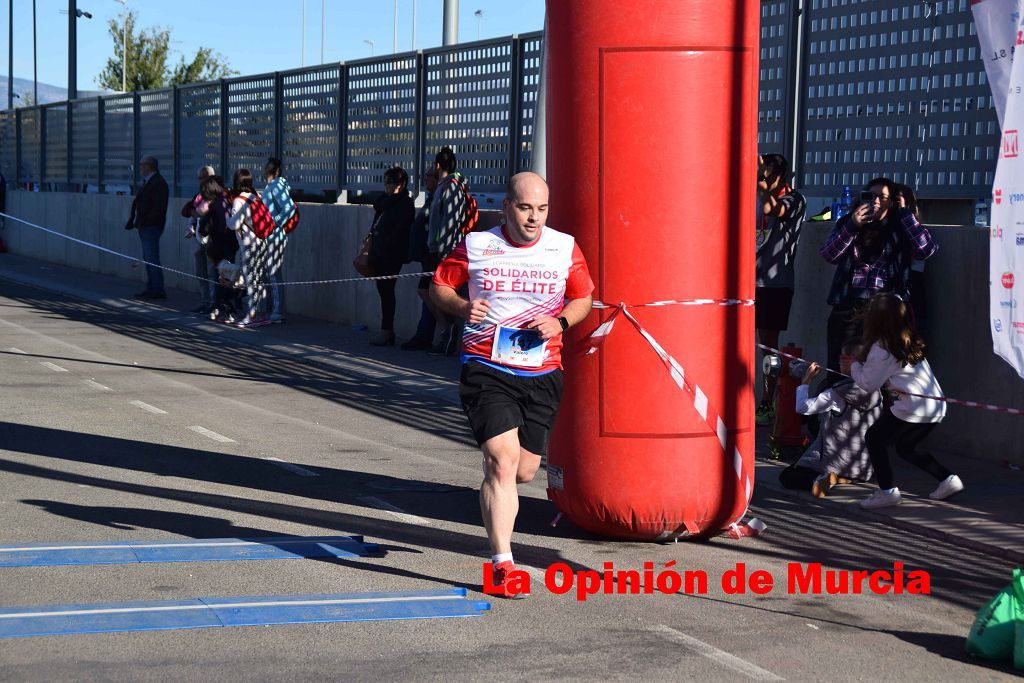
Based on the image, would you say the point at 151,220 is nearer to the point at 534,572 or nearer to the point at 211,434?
the point at 211,434

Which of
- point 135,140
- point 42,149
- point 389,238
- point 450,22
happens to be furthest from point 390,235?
point 42,149

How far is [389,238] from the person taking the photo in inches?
640

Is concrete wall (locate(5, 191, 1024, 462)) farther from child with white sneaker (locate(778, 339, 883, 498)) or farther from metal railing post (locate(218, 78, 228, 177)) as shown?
metal railing post (locate(218, 78, 228, 177))

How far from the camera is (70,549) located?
6.95 metres

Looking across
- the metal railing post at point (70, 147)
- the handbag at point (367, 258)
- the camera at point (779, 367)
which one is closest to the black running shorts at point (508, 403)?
the camera at point (779, 367)

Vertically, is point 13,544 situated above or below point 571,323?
below

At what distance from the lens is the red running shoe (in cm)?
630

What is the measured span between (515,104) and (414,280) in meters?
2.40

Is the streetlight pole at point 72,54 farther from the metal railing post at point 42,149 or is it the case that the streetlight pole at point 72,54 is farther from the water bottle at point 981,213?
the water bottle at point 981,213

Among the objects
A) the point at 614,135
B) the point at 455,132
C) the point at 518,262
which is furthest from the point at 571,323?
the point at 455,132

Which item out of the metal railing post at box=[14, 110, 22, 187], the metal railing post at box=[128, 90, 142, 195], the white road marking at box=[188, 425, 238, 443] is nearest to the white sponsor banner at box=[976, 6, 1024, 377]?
the white road marking at box=[188, 425, 238, 443]

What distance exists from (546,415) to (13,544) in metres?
2.60

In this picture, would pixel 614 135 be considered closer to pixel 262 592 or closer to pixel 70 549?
pixel 262 592

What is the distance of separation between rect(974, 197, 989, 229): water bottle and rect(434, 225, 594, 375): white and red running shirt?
15.3 ft
